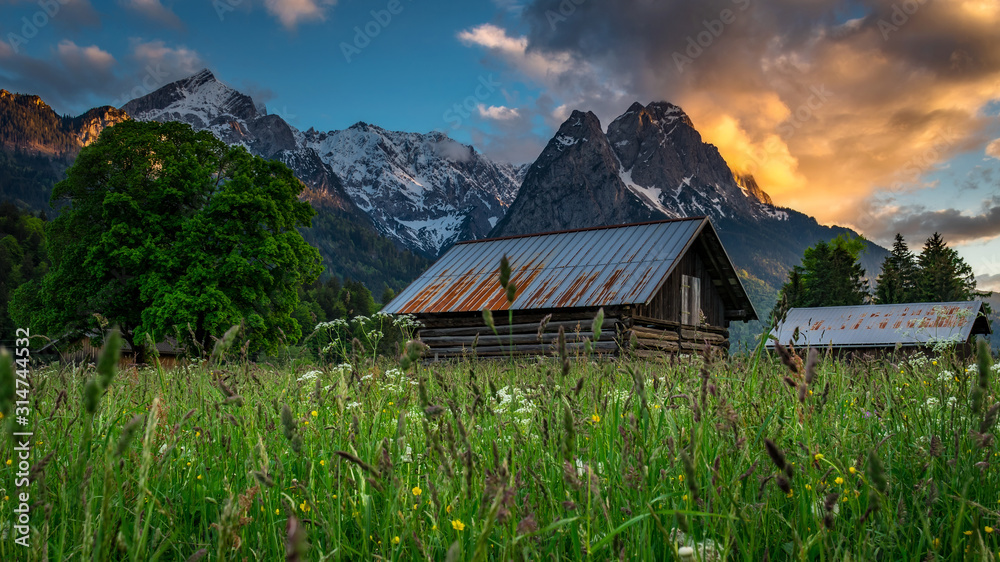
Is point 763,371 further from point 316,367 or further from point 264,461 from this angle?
point 316,367

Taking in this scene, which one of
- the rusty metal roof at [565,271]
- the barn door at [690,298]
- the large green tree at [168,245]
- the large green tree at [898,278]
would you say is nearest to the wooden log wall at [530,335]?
the barn door at [690,298]

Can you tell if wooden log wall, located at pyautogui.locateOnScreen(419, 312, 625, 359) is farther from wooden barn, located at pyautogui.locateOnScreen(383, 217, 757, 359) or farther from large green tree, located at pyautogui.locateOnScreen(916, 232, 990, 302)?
large green tree, located at pyautogui.locateOnScreen(916, 232, 990, 302)

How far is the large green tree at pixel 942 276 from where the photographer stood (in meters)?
50.6

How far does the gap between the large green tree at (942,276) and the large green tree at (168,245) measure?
165 feet

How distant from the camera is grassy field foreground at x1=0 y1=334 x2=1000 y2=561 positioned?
1.46m

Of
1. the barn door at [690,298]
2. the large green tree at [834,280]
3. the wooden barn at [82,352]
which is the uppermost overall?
the large green tree at [834,280]

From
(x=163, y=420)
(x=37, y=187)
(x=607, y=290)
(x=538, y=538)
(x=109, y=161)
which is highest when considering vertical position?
(x=37, y=187)

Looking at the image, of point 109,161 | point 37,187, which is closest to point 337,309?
point 109,161

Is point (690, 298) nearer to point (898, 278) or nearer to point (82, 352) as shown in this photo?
point (82, 352)

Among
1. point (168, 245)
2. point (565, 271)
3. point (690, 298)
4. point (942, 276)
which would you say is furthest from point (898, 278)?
point (168, 245)

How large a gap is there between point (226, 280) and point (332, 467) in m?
24.8

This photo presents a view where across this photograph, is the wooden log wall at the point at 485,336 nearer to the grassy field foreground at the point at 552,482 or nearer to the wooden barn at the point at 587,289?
the wooden barn at the point at 587,289

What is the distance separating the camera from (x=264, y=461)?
1466mm

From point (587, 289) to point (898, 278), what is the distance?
47495 mm
